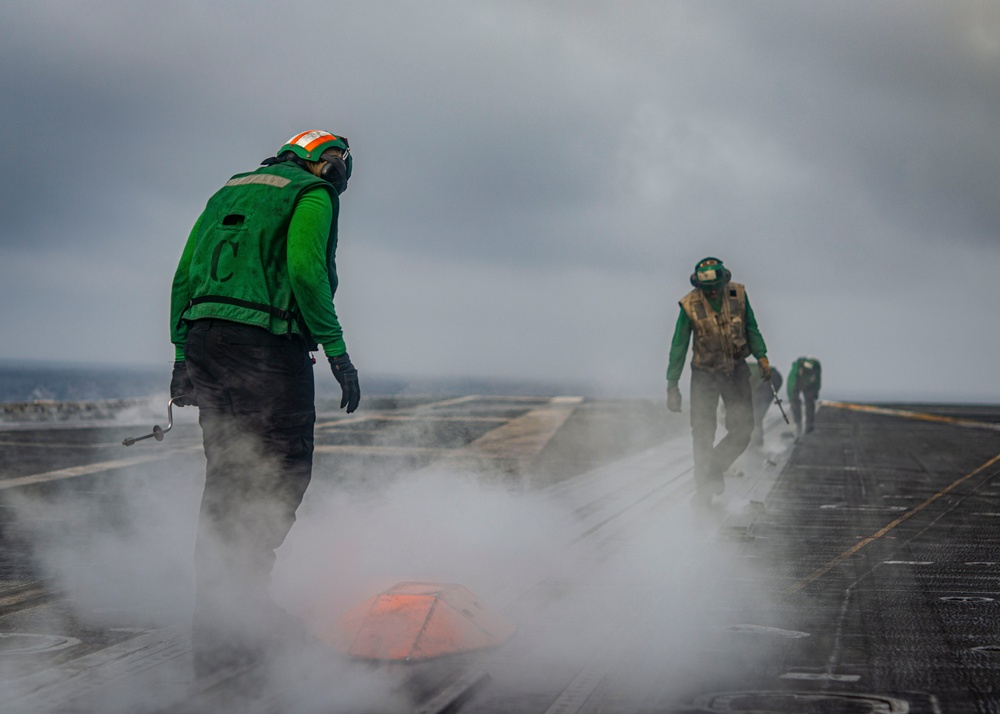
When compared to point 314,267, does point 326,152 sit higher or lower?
higher

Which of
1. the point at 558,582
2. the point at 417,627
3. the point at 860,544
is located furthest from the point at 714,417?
the point at 417,627

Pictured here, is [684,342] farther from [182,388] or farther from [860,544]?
[182,388]

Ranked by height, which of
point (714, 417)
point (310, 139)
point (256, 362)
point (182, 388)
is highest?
point (310, 139)

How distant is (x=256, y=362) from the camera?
4.08m

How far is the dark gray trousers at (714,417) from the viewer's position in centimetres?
838

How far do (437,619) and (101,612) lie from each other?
1628 millimetres

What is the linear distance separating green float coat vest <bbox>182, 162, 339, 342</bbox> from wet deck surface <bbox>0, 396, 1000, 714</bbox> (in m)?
1.29

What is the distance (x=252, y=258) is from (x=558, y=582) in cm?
240

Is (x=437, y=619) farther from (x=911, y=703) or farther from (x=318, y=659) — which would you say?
(x=911, y=703)

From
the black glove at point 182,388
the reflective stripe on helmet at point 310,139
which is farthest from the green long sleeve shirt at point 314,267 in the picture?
the black glove at point 182,388

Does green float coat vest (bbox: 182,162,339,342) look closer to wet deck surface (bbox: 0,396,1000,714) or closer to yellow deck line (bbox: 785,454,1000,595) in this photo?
wet deck surface (bbox: 0,396,1000,714)

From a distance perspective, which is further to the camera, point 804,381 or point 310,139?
point 804,381

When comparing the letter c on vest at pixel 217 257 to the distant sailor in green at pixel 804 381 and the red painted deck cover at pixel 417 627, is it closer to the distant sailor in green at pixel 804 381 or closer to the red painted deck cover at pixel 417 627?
the red painted deck cover at pixel 417 627

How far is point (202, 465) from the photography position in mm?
11758
